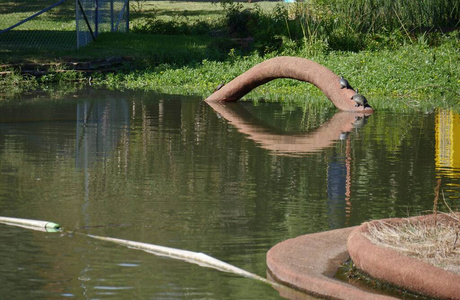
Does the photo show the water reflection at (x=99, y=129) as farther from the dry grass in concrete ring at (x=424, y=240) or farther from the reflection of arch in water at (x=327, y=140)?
the dry grass in concrete ring at (x=424, y=240)

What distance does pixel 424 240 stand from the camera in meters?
7.12

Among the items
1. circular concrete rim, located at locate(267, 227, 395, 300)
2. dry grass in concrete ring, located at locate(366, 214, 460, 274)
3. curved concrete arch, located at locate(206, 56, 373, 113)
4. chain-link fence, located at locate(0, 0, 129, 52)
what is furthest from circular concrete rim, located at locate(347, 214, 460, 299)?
chain-link fence, located at locate(0, 0, 129, 52)

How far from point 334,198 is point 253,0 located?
3275 centimetres

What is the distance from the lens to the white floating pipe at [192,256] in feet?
23.8

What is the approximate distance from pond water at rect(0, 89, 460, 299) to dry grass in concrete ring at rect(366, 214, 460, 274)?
0.97m

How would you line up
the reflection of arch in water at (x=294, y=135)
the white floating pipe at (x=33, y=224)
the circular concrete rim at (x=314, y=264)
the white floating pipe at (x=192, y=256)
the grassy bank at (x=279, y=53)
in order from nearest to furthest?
the circular concrete rim at (x=314, y=264) < the white floating pipe at (x=192, y=256) < the white floating pipe at (x=33, y=224) < the reflection of arch in water at (x=294, y=135) < the grassy bank at (x=279, y=53)

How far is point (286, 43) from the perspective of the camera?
88.4 feet

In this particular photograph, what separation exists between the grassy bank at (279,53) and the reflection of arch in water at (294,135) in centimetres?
274

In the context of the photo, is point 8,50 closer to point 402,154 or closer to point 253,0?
point 402,154

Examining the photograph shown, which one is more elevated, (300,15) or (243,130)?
(300,15)

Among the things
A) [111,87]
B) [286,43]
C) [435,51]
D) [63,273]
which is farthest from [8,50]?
[63,273]

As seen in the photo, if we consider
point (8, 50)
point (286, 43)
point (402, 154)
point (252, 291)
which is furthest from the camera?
point (286, 43)

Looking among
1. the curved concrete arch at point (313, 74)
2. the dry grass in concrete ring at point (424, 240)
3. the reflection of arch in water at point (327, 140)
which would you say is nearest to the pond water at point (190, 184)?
the reflection of arch in water at point (327, 140)

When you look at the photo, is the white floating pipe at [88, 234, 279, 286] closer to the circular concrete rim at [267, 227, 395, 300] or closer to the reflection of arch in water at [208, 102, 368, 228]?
the circular concrete rim at [267, 227, 395, 300]
